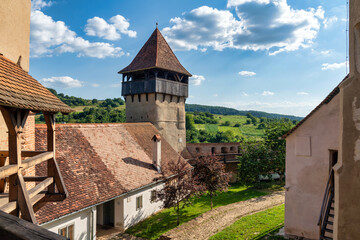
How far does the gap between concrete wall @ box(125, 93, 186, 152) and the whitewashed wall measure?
30.2ft

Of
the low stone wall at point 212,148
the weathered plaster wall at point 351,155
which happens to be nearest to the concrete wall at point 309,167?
the weathered plaster wall at point 351,155

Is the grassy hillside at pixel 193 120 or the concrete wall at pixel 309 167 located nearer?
the concrete wall at pixel 309 167

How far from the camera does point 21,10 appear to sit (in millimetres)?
6375

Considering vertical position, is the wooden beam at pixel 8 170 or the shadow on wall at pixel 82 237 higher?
the wooden beam at pixel 8 170

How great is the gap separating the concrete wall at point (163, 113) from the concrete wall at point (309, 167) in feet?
46.9

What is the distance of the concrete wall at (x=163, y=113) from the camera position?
77.7 ft

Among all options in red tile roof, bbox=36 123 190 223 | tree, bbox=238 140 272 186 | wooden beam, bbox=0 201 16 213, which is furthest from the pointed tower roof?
wooden beam, bbox=0 201 16 213

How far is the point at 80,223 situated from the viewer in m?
10.5

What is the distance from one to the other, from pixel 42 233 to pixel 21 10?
724cm

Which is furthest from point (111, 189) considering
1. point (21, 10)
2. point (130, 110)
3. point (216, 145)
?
point (216, 145)

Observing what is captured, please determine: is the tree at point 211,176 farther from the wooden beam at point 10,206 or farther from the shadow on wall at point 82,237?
the wooden beam at point 10,206

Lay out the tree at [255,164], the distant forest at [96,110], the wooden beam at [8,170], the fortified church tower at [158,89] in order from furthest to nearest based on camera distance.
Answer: the distant forest at [96,110]
the fortified church tower at [158,89]
the tree at [255,164]
the wooden beam at [8,170]

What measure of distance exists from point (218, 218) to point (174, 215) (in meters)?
2.91

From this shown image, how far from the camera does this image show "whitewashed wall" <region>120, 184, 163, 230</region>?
42.4 feet
